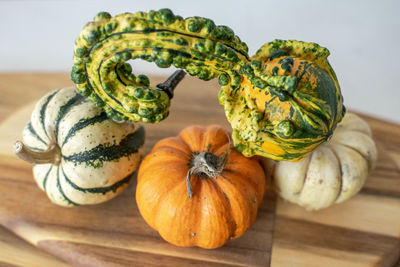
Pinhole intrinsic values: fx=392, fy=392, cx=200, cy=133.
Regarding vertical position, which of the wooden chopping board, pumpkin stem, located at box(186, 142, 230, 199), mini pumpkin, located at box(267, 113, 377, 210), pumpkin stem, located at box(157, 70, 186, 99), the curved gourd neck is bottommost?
the wooden chopping board

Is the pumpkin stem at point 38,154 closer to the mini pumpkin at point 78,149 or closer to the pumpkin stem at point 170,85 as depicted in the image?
the mini pumpkin at point 78,149

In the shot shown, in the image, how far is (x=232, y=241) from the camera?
0.96 metres

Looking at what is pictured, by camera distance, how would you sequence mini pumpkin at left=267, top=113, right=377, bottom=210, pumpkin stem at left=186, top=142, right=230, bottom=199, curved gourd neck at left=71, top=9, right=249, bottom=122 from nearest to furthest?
curved gourd neck at left=71, top=9, right=249, bottom=122
pumpkin stem at left=186, top=142, right=230, bottom=199
mini pumpkin at left=267, top=113, right=377, bottom=210

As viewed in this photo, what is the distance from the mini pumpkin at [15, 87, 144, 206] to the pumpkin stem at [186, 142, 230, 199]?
7.7 inches

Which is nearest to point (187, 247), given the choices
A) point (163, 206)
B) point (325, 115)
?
point (163, 206)

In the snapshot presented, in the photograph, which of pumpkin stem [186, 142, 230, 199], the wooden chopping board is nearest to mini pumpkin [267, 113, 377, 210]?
the wooden chopping board

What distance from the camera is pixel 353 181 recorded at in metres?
0.93

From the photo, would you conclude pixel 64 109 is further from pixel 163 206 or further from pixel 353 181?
pixel 353 181

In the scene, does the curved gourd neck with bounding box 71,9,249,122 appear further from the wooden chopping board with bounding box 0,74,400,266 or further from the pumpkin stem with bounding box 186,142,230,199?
the wooden chopping board with bounding box 0,74,400,266

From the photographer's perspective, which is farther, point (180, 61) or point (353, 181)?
point (353, 181)

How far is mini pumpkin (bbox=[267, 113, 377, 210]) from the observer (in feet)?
3.01

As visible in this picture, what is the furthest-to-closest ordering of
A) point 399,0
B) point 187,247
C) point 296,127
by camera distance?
point 399,0, point 187,247, point 296,127

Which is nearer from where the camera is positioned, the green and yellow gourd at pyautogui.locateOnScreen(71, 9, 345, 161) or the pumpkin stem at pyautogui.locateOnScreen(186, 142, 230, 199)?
the green and yellow gourd at pyautogui.locateOnScreen(71, 9, 345, 161)

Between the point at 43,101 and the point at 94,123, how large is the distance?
169 mm
